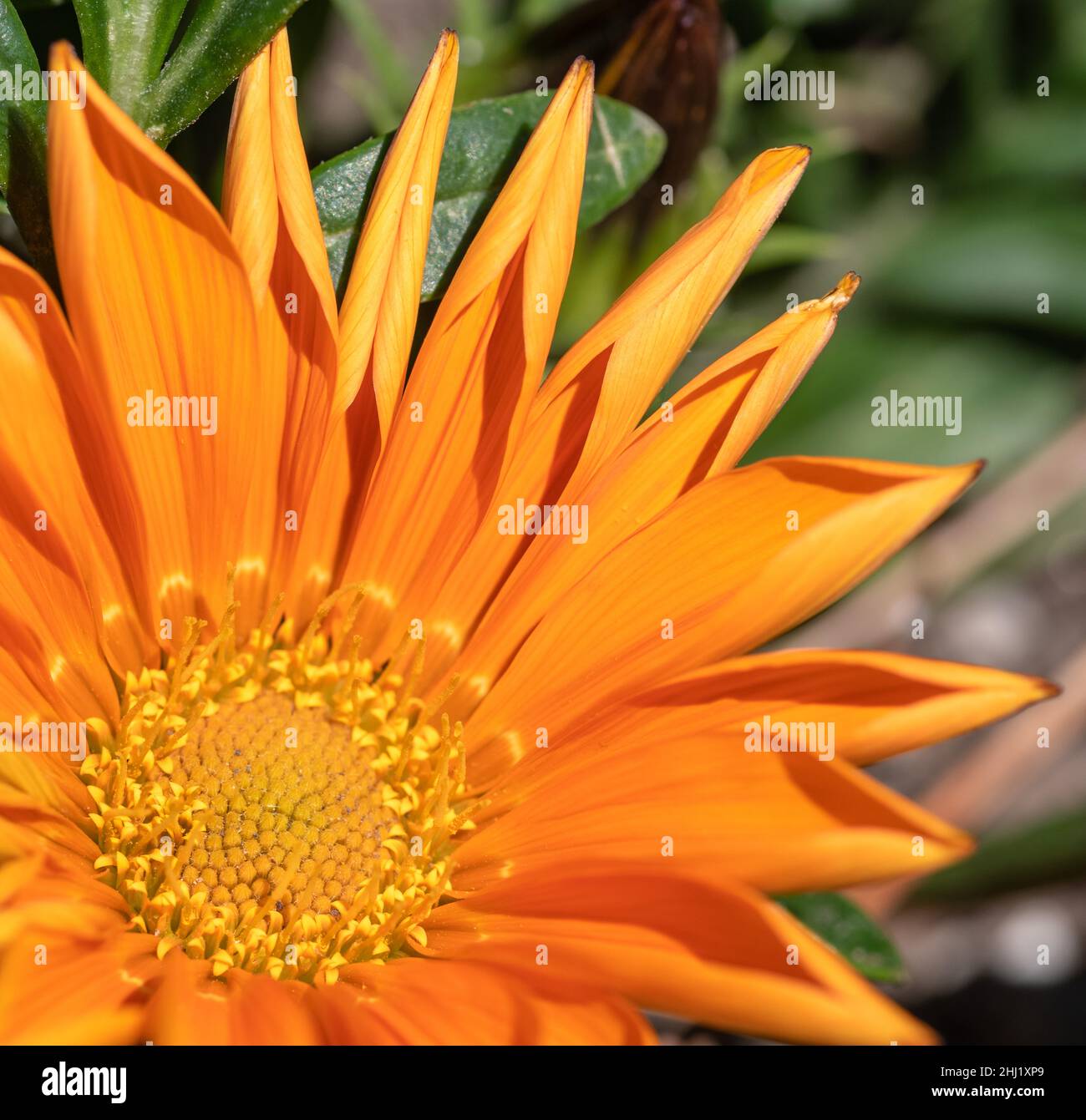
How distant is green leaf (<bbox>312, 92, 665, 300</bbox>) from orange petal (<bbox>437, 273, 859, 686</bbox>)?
246 mm

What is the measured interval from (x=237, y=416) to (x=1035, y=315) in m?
1.69

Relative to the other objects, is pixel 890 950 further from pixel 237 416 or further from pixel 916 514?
pixel 237 416

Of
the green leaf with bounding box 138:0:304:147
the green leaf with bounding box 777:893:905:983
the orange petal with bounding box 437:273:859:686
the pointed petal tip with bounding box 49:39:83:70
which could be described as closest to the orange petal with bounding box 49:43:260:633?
the pointed petal tip with bounding box 49:39:83:70

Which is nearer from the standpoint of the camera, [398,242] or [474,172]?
[398,242]

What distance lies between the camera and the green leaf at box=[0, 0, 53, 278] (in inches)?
47.2

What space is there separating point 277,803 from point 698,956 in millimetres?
540

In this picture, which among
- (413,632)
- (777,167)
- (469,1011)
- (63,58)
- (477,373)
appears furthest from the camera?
(413,632)

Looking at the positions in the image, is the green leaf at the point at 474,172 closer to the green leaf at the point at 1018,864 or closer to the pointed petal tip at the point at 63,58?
the pointed petal tip at the point at 63,58

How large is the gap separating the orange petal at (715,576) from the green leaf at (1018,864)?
1093 mm

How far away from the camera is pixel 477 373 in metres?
1.41

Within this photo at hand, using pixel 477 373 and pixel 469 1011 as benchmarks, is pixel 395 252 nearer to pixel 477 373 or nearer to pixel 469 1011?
pixel 477 373

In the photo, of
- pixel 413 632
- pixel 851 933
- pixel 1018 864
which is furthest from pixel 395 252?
pixel 1018 864

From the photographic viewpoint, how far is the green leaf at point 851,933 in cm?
158

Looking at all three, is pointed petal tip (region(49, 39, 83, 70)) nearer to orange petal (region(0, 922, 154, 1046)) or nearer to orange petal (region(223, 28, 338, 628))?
orange petal (region(223, 28, 338, 628))
